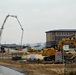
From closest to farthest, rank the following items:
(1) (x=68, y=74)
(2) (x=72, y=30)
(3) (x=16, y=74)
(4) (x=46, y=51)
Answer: (1) (x=68, y=74)
(3) (x=16, y=74)
(4) (x=46, y=51)
(2) (x=72, y=30)

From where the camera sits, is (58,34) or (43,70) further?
(58,34)

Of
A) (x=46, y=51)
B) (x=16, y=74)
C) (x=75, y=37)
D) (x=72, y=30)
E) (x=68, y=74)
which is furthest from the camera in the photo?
(x=72, y=30)

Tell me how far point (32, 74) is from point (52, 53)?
2183 cm

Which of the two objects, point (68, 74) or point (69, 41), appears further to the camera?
point (69, 41)

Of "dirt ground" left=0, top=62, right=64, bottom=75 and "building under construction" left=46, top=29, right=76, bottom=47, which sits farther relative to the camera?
"building under construction" left=46, top=29, right=76, bottom=47

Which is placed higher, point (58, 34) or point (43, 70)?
point (58, 34)

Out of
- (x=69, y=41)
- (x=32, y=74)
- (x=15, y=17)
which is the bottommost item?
(x=32, y=74)

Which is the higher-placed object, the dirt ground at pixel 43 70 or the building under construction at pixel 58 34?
the building under construction at pixel 58 34

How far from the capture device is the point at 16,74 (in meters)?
23.7

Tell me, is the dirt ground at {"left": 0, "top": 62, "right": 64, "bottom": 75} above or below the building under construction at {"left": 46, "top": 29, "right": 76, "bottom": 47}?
below

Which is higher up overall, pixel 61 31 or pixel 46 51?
pixel 61 31

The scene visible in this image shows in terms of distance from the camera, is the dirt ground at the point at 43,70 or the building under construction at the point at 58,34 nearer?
the dirt ground at the point at 43,70

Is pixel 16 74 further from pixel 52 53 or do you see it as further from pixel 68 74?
pixel 52 53

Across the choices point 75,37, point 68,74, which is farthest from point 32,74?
point 75,37
